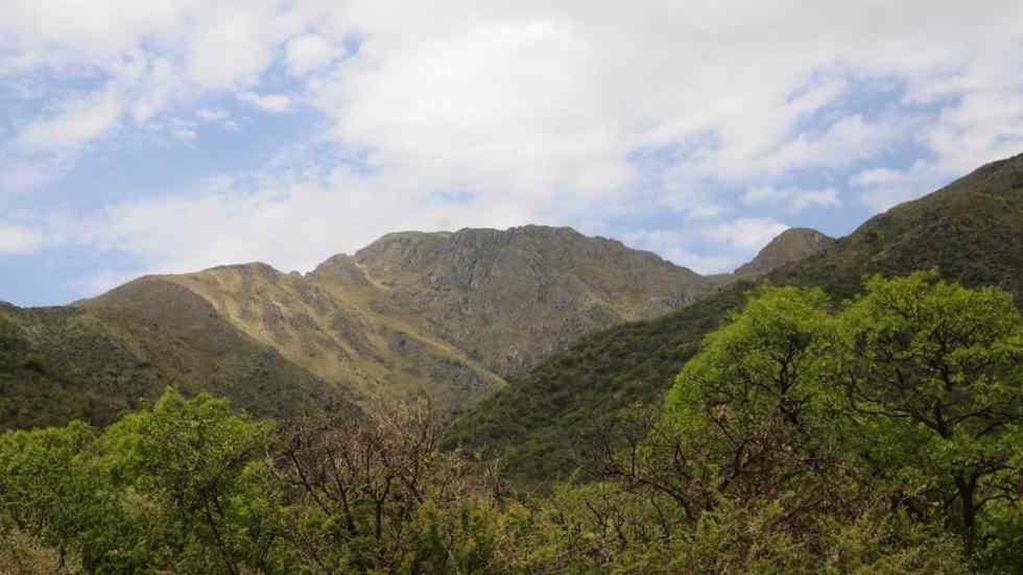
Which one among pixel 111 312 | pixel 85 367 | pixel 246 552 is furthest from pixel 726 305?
pixel 246 552

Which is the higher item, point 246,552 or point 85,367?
point 85,367

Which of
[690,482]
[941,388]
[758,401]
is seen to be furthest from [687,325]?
[690,482]

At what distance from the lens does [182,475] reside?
20797 mm

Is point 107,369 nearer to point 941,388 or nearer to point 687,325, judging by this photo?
point 687,325

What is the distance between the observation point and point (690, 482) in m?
20.6

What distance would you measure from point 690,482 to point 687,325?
366ft

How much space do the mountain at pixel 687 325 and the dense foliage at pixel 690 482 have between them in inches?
1783

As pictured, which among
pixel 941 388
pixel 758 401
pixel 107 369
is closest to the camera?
pixel 941 388

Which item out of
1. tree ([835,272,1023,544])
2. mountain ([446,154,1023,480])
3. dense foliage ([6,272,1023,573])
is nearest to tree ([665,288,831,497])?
dense foliage ([6,272,1023,573])

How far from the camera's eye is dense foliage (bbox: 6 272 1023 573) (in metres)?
17.5

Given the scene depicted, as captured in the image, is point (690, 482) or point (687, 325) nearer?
point (690, 482)

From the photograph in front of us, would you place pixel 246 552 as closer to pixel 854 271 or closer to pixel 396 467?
pixel 396 467

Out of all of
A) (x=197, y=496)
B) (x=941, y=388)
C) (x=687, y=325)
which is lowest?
(x=197, y=496)

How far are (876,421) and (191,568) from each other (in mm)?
22333
